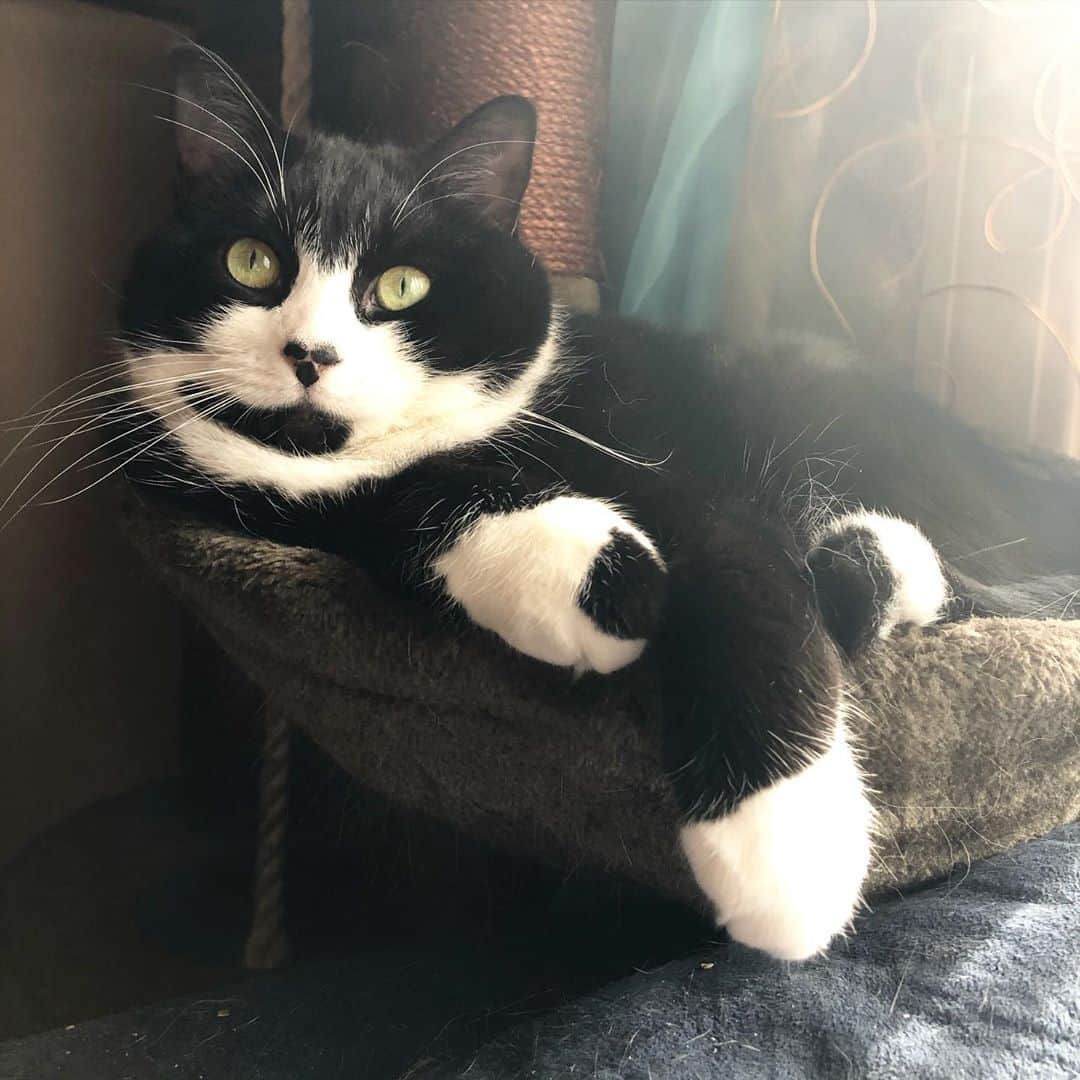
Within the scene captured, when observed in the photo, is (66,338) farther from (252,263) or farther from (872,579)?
(872,579)

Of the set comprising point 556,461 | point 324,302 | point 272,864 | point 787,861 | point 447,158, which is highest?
point 447,158

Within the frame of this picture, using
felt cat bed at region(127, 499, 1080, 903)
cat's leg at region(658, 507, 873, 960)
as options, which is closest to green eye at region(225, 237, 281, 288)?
felt cat bed at region(127, 499, 1080, 903)

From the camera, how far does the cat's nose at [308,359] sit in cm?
68

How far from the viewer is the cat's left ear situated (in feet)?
2.80

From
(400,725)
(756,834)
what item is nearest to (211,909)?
(400,725)

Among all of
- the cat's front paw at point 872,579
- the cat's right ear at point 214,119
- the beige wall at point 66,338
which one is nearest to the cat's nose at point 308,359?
the cat's right ear at point 214,119

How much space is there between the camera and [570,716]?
0.58 m

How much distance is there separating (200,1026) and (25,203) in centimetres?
100

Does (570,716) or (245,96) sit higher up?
(245,96)

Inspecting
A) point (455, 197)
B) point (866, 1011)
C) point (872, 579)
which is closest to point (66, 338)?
point (455, 197)

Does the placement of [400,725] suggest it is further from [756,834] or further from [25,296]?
[25,296]

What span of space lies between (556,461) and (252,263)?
32 cm

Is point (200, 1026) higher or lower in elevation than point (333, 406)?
lower

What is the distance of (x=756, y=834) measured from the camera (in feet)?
1.73
